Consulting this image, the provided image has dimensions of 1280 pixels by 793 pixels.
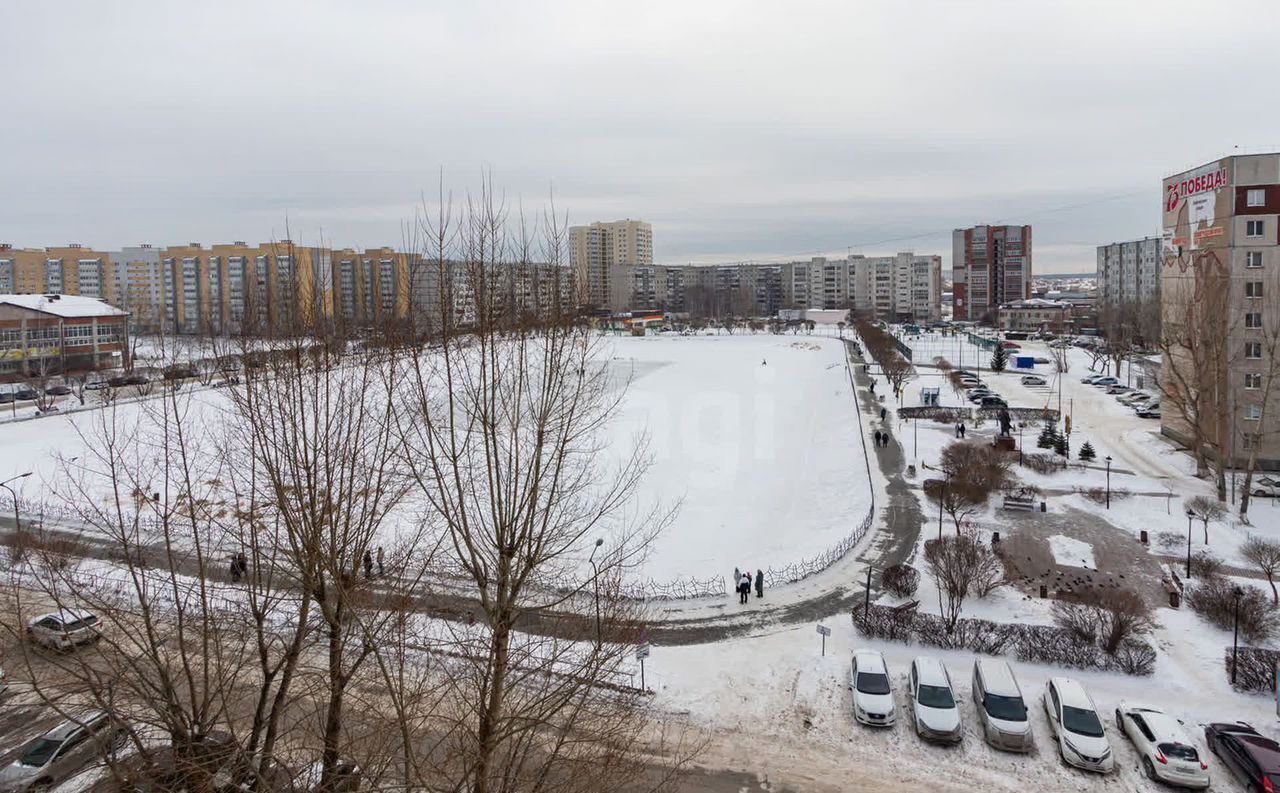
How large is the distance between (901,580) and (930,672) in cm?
367

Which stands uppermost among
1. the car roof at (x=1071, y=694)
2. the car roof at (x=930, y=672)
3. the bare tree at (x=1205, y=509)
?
the bare tree at (x=1205, y=509)

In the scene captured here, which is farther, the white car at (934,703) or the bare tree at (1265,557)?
the bare tree at (1265,557)

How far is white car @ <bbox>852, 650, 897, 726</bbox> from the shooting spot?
9.51 metres

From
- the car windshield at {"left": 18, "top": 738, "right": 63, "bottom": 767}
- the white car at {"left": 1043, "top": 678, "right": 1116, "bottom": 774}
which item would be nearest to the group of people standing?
the white car at {"left": 1043, "top": 678, "right": 1116, "bottom": 774}

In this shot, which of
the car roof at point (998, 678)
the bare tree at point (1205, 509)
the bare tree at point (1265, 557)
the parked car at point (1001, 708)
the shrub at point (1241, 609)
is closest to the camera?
the parked car at point (1001, 708)

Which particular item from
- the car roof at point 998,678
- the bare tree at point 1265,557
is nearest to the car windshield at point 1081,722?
the car roof at point 998,678

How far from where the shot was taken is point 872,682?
10062 mm

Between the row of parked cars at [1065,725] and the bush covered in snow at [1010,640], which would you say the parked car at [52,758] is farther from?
the bush covered in snow at [1010,640]

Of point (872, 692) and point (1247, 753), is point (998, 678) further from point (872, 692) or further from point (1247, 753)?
point (1247, 753)

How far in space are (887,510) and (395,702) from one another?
1612cm

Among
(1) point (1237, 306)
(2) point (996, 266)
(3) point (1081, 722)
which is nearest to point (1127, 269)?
(2) point (996, 266)

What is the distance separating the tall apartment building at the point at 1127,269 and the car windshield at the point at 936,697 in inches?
3231

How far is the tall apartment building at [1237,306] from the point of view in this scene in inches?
832

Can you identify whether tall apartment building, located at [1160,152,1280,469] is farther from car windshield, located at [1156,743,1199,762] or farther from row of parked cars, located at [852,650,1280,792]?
car windshield, located at [1156,743,1199,762]
